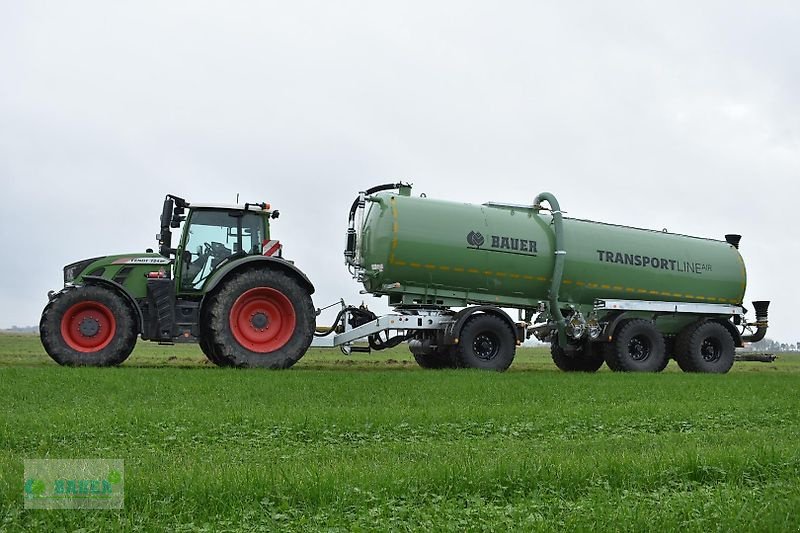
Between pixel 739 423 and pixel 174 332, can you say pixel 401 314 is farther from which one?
pixel 739 423

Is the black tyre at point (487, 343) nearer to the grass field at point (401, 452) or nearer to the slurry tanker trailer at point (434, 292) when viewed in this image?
the slurry tanker trailer at point (434, 292)

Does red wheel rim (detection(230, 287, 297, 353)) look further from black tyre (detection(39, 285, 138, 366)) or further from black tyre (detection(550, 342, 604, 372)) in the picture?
black tyre (detection(550, 342, 604, 372))

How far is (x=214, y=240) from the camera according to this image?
1526cm

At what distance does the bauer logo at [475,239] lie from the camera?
17.6 m

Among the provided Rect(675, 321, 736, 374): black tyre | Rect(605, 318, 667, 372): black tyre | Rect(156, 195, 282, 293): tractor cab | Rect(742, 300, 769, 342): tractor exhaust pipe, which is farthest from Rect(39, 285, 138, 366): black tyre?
Rect(742, 300, 769, 342): tractor exhaust pipe

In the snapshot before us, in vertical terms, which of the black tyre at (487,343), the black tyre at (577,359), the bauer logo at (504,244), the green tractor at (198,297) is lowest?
the black tyre at (577,359)

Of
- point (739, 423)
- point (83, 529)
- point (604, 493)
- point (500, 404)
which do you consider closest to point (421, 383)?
point (500, 404)

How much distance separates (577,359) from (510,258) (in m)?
→ 4.19

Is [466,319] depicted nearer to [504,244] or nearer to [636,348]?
[504,244]

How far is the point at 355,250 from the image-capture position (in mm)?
17578

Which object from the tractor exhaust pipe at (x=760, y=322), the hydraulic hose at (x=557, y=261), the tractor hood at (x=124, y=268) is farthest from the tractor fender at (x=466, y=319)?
the tractor exhaust pipe at (x=760, y=322)

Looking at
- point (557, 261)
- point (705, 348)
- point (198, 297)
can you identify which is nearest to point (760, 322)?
point (705, 348)

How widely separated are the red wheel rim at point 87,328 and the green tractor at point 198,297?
17 millimetres

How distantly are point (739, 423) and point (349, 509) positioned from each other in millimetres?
6046
